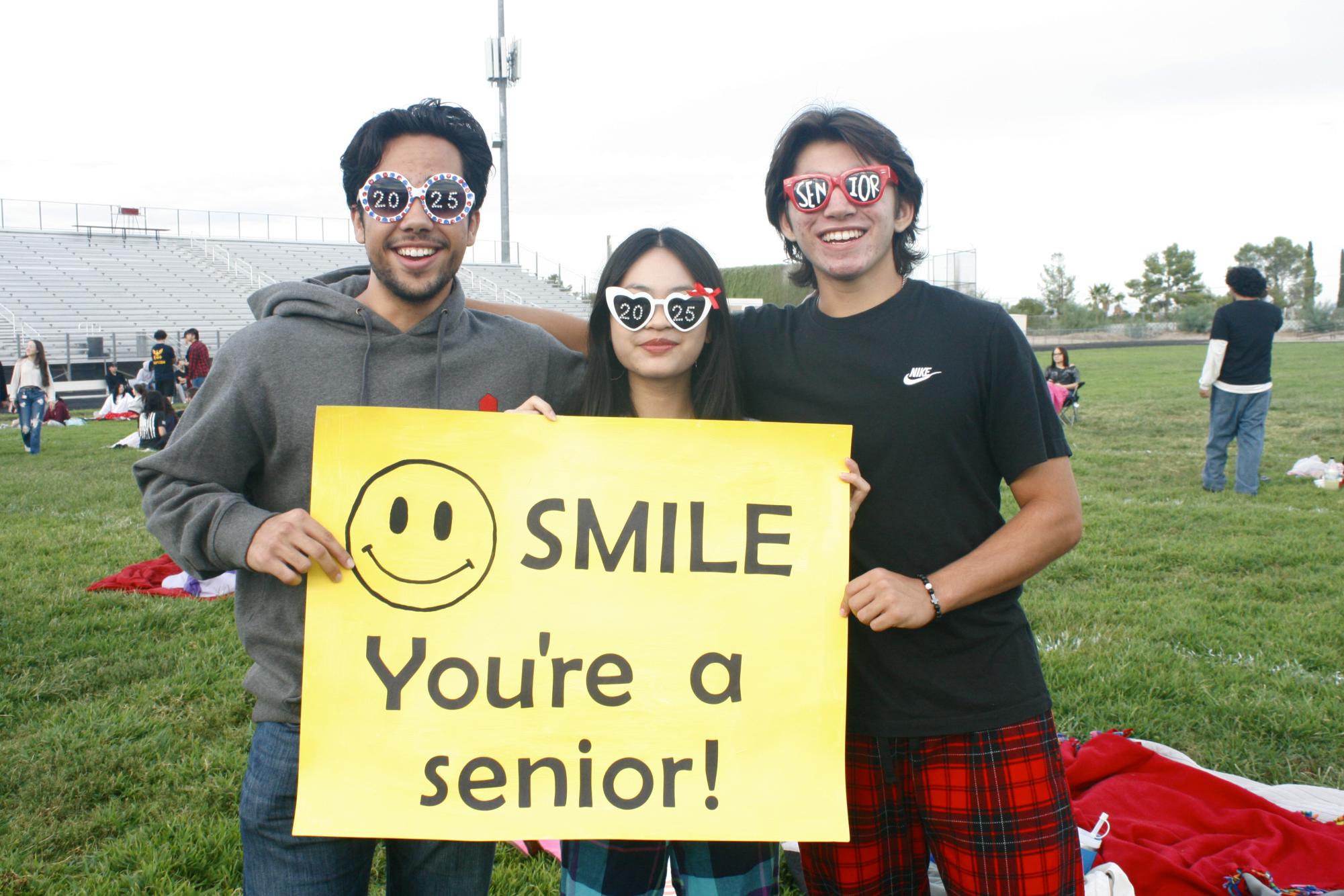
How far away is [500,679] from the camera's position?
1964 millimetres

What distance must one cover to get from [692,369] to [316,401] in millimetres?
830

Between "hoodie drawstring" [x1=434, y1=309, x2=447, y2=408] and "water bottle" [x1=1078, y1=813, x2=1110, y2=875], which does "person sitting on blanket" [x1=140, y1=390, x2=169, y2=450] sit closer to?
"hoodie drawstring" [x1=434, y1=309, x2=447, y2=408]

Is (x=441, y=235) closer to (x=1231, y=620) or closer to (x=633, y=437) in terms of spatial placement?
(x=633, y=437)

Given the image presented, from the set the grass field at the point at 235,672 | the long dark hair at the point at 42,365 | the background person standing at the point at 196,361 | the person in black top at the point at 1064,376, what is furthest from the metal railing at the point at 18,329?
the person in black top at the point at 1064,376

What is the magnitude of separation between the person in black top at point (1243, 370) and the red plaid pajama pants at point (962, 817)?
316 inches

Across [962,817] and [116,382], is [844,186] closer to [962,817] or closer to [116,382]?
[962,817]

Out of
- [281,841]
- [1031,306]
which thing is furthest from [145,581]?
[1031,306]

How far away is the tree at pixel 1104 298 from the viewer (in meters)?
86.6

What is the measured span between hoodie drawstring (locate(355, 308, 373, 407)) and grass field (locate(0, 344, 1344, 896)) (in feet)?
6.12

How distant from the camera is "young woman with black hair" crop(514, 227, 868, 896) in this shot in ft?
6.50

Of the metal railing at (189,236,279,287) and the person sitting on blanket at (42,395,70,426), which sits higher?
the metal railing at (189,236,279,287)

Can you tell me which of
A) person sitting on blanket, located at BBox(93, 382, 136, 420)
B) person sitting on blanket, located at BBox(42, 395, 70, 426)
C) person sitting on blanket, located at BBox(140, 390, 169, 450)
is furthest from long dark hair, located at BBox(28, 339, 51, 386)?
person sitting on blanket, located at BBox(93, 382, 136, 420)

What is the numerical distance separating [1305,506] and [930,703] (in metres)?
8.25

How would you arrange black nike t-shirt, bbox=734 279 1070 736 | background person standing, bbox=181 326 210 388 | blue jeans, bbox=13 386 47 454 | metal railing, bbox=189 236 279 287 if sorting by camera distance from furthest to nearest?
metal railing, bbox=189 236 279 287 < background person standing, bbox=181 326 210 388 < blue jeans, bbox=13 386 47 454 < black nike t-shirt, bbox=734 279 1070 736
